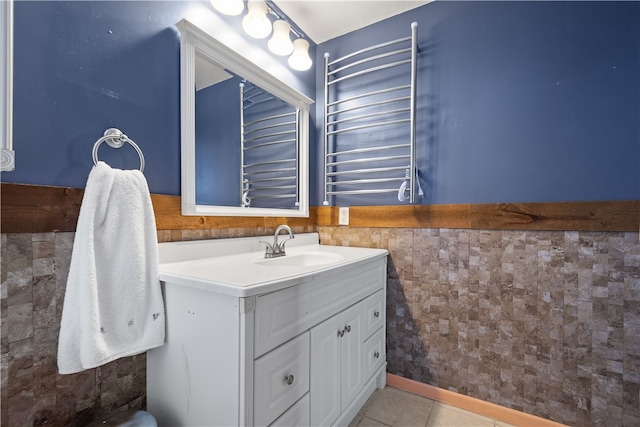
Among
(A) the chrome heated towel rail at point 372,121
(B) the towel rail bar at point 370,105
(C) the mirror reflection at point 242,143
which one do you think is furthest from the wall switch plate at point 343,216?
(B) the towel rail bar at point 370,105

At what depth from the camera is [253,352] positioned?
718 millimetres

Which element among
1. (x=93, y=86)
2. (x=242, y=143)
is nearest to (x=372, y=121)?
(x=242, y=143)

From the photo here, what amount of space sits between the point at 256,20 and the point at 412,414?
81.0 inches

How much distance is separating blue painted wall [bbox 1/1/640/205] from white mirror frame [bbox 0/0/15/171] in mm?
19

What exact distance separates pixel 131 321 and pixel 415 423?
131 cm

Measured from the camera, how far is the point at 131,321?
2.70ft

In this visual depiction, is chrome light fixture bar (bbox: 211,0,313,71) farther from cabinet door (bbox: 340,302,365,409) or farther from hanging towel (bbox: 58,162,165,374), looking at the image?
cabinet door (bbox: 340,302,365,409)

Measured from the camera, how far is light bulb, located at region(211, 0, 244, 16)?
1.16m

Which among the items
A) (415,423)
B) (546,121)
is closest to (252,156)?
(546,121)

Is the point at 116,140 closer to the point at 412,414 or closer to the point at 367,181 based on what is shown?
the point at 367,181

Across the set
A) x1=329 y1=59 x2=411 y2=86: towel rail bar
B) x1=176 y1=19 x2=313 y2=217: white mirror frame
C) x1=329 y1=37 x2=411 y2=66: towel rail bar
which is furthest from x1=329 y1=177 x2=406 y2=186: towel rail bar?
x1=329 y1=37 x2=411 y2=66: towel rail bar

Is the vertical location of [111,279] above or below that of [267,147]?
below

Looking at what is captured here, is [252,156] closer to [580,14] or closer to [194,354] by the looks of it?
[194,354]

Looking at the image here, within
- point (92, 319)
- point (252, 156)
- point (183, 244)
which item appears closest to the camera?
point (92, 319)
